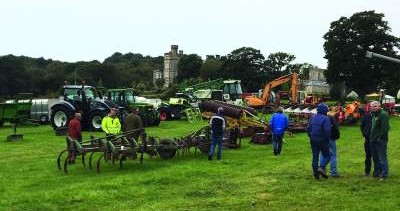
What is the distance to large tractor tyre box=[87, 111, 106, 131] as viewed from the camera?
96.3ft

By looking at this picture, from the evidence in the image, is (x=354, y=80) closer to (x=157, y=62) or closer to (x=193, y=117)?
(x=193, y=117)

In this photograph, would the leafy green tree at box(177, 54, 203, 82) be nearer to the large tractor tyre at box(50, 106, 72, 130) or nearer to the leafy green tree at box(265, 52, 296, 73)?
the leafy green tree at box(265, 52, 296, 73)

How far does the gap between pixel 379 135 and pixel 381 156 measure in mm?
491

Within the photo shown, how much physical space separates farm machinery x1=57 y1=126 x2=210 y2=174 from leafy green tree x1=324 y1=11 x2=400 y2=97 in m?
42.9

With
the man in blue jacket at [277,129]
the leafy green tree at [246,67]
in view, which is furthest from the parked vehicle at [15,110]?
the leafy green tree at [246,67]

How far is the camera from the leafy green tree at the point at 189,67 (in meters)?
124

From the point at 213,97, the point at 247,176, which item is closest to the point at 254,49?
the point at 213,97

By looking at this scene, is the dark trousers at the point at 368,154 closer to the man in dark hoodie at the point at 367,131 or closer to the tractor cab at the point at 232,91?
the man in dark hoodie at the point at 367,131

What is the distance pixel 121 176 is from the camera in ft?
46.2

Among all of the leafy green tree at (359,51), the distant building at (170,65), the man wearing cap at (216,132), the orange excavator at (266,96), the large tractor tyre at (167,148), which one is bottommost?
the large tractor tyre at (167,148)

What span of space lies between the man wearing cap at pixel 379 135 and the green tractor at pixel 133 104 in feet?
68.6

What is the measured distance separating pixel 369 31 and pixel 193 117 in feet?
102

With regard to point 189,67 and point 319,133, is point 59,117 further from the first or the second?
point 189,67

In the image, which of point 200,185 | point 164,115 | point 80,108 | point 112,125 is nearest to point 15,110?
point 80,108
